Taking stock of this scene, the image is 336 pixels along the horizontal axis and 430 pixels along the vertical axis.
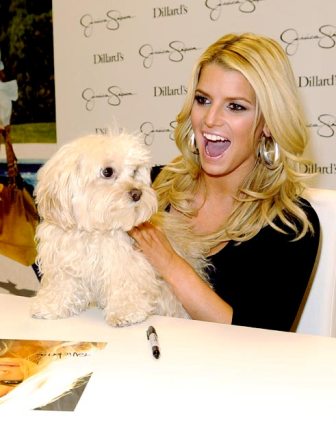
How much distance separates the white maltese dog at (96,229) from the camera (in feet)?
5.33

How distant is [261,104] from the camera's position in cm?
196

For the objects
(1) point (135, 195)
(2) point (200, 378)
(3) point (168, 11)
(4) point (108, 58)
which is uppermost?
(3) point (168, 11)

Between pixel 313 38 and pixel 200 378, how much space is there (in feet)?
7.45

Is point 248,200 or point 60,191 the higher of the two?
point 60,191

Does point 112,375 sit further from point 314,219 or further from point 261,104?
point 261,104

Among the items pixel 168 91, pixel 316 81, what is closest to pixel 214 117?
pixel 316 81

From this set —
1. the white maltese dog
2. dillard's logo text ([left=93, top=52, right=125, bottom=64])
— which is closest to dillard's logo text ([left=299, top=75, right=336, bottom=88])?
dillard's logo text ([left=93, top=52, right=125, bottom=64])

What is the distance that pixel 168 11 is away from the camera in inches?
133

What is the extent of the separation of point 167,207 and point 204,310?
0.56m

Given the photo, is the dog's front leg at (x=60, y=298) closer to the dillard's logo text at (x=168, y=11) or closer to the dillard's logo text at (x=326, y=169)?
the dillard's logo text at (x=326, y=169)

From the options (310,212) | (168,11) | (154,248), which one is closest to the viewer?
(154,248)

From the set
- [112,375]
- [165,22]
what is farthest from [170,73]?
[112,375]

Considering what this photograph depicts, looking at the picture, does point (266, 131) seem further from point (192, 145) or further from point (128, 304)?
point (128, 304)
